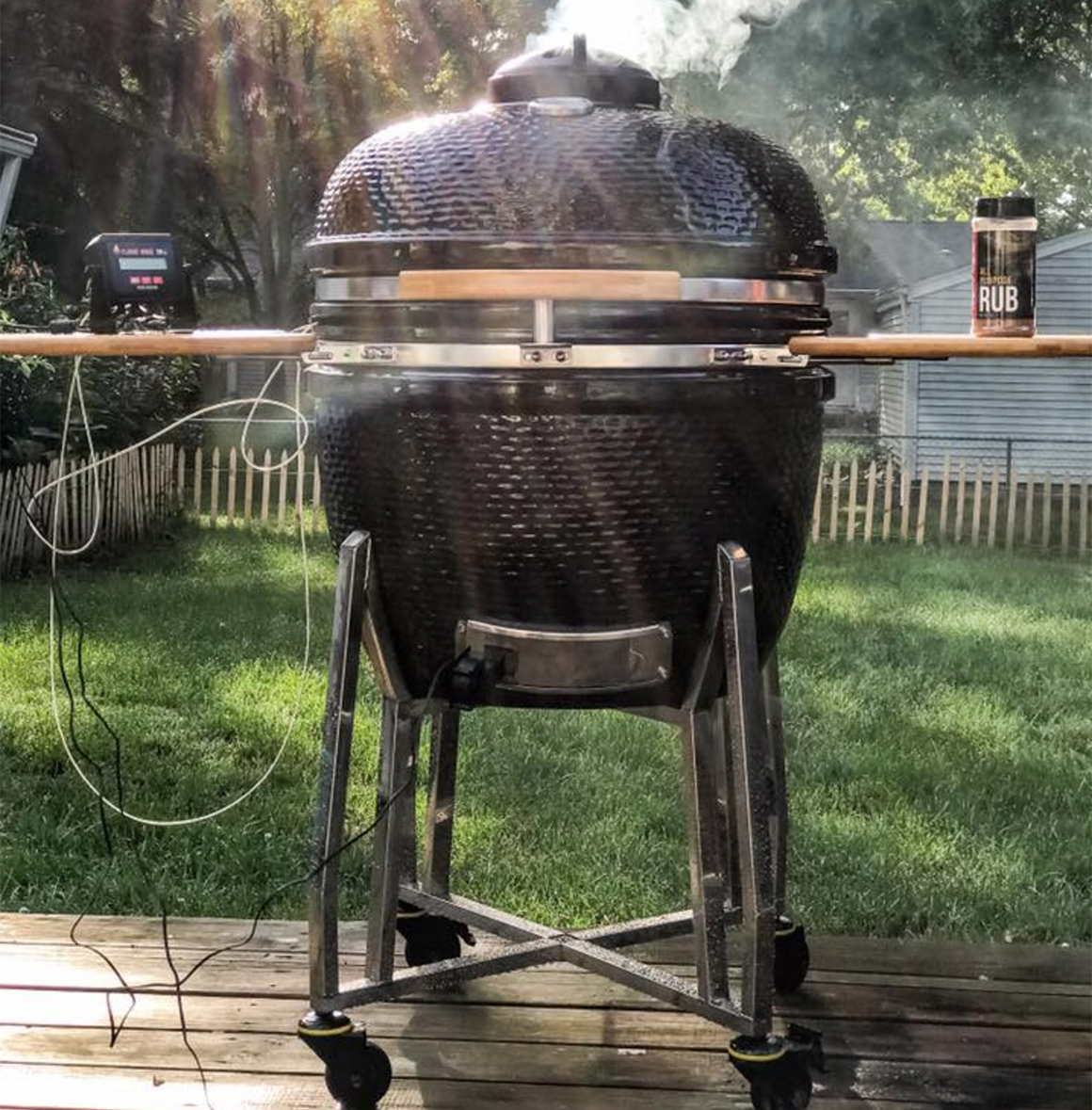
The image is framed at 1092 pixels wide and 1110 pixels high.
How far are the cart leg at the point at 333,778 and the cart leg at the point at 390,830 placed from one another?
112mm

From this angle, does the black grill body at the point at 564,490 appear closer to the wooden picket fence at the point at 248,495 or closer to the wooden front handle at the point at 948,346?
the wooden front handle at the point at 948,346

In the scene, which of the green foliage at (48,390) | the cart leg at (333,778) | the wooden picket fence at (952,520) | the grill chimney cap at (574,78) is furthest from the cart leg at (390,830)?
the wooden picket fence at (952,520)

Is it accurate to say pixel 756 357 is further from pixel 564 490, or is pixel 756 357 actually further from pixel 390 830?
pixel 390 830

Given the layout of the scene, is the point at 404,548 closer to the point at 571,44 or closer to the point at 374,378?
the point at 374,378

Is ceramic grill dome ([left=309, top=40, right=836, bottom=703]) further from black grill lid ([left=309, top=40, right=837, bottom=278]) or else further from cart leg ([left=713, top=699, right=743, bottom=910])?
cart leg ([left=713, top=699, right=743, bottom=910])

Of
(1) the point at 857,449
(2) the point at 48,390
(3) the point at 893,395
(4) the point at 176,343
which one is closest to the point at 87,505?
(2) the point at 48,390

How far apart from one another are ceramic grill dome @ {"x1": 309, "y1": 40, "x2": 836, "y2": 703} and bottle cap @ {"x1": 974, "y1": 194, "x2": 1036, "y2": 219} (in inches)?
9.2

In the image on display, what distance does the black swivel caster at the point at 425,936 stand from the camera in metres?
2.39

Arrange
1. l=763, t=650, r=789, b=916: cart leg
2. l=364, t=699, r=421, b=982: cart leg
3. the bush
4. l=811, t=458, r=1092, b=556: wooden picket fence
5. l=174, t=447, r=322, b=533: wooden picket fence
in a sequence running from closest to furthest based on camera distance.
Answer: l=364, t=699, r=421, b=982: cart leg < l=763, t=650, r=789, b=916: cart leg < l=174, t=447, r=322, b=533: wooden picket fence < l=811, t=458, r=1092, b=556: wooden picket fence < the bush

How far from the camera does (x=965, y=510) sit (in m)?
11.3

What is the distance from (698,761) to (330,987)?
1.86ft

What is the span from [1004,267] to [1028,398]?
1218 centimetres

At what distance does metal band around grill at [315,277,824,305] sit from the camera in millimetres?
1833

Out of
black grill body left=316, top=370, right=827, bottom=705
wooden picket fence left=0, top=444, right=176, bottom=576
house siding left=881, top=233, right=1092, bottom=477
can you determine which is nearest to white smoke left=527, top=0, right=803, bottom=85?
black grill body left=316, top=370, right=827, bottom=705
